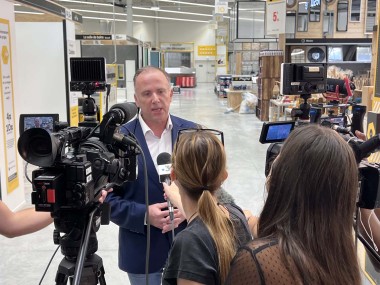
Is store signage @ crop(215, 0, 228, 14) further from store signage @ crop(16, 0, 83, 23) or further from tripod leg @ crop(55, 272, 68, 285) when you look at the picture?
tripod leg @ crop(55, 272, 68, 285)

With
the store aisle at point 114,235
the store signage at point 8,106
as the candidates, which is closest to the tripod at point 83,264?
the store aisle at point 114,235

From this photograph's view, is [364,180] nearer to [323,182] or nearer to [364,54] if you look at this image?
[323,182]

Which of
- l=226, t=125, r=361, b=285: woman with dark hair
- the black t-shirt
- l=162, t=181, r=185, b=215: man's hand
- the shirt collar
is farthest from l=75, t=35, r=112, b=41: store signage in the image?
l=226, t=125, r=361, b=285: woman with dark hair

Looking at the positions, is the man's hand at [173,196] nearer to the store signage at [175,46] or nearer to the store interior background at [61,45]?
the store interior background at [61,45]

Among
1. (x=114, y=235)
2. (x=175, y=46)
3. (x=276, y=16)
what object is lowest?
(x=114, y=235)

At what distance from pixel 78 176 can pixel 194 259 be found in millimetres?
419

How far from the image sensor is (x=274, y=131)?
2049mm

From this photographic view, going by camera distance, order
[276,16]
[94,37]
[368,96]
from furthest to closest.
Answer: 1. [276,16]
2. [94,37]
3. [368,96]

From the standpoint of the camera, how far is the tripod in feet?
4.38

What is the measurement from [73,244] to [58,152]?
0.32m

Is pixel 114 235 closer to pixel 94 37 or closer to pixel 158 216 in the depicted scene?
pixel 158 216

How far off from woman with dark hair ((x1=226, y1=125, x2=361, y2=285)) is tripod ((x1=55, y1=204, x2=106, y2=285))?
548 millimetres

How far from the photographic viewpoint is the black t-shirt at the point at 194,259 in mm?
1170

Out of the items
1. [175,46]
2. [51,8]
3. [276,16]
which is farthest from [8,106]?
[175,46]
